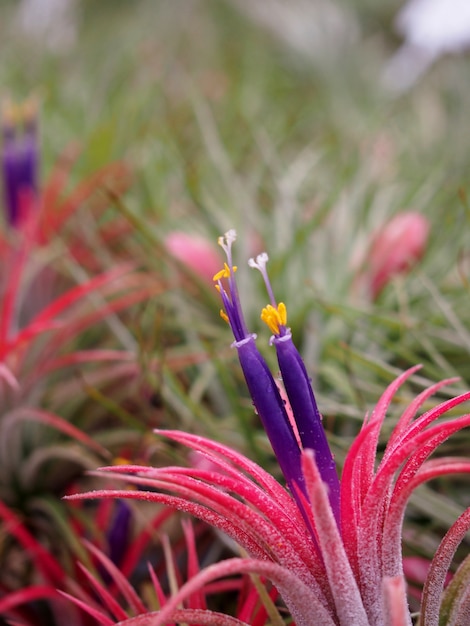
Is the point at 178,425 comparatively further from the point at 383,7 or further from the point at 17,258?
the point at 383,7

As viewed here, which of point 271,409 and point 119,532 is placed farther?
point 119,532

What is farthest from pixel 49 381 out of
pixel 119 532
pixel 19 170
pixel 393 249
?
pixel 393 249

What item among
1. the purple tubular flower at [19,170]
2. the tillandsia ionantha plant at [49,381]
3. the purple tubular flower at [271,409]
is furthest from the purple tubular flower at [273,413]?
the purple tubular flower at [19,170]

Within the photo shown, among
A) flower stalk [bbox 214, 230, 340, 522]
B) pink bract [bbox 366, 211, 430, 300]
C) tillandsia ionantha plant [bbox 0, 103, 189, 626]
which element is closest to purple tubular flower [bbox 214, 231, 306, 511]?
flower stalk [bbox 214, 230, 340, 522]

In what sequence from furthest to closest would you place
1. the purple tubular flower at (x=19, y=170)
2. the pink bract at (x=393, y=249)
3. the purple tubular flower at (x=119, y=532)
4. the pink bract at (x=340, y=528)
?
the purple tubular flower at (x=19, y=170)
the pink bract at (x=393, y=249)
the purple tubular flower at (x=119, y=532)
the pink bract at (x=340, y=528)

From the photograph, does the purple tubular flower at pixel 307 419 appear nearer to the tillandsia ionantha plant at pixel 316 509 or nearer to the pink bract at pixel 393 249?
the tillandsia ionantha plant at pixel 316 509

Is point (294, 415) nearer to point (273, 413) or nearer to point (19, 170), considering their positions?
point (273, 413)
